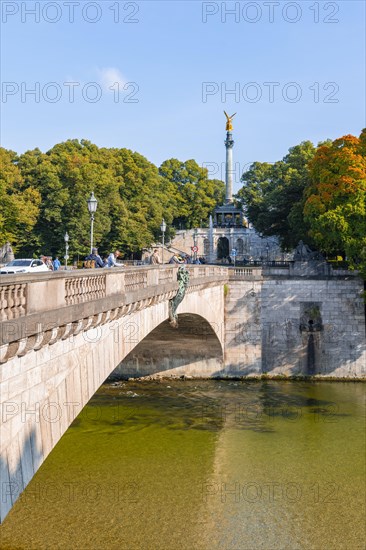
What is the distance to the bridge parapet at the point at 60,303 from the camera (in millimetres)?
7137

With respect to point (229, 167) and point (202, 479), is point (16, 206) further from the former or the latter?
point (229, 167)

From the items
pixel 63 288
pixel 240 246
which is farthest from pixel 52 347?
pixel 240 246

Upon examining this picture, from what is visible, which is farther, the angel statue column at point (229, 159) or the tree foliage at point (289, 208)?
the angel statue column at point (229, 159)

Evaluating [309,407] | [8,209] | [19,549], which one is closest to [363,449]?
[309,407]

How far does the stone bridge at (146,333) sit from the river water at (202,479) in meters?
4.51

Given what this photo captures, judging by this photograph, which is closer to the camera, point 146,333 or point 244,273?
point 146,333

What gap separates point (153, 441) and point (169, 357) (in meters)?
11.3

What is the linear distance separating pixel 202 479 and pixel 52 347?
37.2 ft

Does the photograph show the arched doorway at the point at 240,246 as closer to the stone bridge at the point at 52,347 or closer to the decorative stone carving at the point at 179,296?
the decorative stone carving at the point at 179,296

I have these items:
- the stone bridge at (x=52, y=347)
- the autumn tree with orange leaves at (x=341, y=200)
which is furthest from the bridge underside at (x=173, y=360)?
the stone bridge at (x=52, y=347)

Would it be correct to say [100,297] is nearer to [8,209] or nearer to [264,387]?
[264,387]

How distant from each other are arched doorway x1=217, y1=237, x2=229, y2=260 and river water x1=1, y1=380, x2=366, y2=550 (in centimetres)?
5117

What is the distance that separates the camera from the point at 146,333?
50.9ft

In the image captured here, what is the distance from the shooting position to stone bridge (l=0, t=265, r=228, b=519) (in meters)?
7.28
